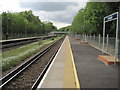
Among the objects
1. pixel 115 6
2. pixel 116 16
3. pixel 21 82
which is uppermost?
pixel 115 6

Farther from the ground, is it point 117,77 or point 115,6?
point 115,6

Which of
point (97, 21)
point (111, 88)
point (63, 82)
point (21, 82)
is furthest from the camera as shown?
point (97, 21)

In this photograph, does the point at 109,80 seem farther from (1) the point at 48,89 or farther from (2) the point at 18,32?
(2) the point at 18,32

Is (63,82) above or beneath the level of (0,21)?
beneath

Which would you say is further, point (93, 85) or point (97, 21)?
point (97, 21)

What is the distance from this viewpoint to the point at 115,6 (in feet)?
60.1

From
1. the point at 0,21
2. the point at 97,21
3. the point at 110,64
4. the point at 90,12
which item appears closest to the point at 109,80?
the point at 110,64

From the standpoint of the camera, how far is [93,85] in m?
7.25

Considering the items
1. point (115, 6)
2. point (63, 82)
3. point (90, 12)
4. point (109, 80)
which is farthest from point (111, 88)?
point (90, 12)

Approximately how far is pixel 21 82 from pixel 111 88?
14.8 ft

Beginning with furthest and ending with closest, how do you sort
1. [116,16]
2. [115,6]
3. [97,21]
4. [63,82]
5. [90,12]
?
[90,12], [97,21], [115,6], [116,16], [63,82]

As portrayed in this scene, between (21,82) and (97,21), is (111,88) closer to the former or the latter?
(21,82)

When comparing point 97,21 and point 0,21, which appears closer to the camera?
point 97,21

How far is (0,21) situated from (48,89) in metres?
46.2
